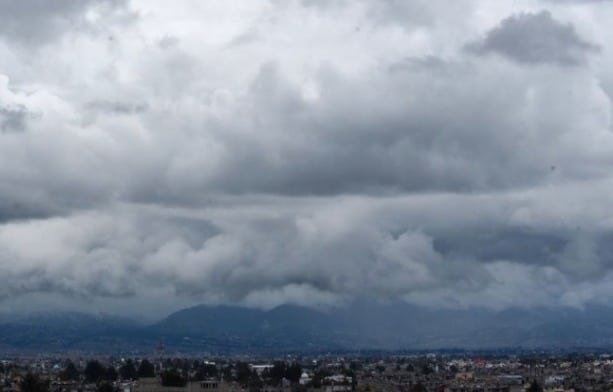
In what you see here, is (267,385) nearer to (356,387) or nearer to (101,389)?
(356,387)

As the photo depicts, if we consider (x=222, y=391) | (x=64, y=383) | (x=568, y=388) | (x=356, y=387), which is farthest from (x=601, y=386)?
(x=64, y=383)

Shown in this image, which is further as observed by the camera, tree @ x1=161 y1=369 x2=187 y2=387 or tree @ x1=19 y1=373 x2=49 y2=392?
tree @ x1=161 y1=369 x2=187 y2=387

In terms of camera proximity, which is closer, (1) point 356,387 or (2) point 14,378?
(1) point 356,387

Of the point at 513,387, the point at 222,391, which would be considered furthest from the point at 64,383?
the point at 513,387

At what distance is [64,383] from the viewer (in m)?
191

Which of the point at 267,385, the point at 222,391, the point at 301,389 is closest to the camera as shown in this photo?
the point at 222,391

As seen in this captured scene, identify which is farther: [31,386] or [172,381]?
[172,381]

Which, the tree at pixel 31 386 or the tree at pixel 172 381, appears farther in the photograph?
the tree at pixel 172 381

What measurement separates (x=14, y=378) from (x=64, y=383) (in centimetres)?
743

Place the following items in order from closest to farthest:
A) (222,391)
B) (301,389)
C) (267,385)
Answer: (222,391), (301,389), (267,385)

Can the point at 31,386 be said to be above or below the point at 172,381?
below

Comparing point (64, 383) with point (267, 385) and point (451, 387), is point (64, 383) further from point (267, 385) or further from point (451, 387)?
point (451, 387)

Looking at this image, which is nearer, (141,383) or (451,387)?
(141,383)

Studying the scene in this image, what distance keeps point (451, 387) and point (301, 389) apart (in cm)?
3179
